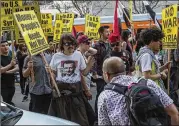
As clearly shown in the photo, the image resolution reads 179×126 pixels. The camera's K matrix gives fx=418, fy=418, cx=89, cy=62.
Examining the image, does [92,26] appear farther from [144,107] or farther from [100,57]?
[144,107]

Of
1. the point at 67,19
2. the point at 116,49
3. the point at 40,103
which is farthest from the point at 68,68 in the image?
the point at 67,19

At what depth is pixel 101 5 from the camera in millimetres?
37531

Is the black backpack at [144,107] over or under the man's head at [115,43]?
under

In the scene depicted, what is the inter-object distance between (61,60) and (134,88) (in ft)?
7.95

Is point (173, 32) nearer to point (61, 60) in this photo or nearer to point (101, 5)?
point (61, 60)

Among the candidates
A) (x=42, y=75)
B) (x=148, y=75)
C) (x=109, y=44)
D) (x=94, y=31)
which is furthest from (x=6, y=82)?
(x=148, y=75)

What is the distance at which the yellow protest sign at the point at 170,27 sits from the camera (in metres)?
6.67

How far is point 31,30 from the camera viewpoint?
596 centimetres

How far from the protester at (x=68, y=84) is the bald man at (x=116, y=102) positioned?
2024 mm

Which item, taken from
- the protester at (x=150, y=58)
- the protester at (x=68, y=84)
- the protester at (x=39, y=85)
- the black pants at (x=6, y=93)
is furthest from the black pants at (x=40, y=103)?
the protester at (x=150, y=58)

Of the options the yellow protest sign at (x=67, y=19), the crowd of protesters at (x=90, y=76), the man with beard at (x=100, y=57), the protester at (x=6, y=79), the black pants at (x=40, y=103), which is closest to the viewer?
the crowd of protesters at (x=90, y=76)

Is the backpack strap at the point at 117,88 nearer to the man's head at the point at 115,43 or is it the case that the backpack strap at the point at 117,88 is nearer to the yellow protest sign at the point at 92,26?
the man's head at the point at 115,43

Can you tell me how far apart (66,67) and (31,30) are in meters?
0.74

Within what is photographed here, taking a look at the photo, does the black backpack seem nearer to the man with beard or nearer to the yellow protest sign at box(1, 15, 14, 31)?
the yellow protest sign at box(1, 15, 14, 31)
